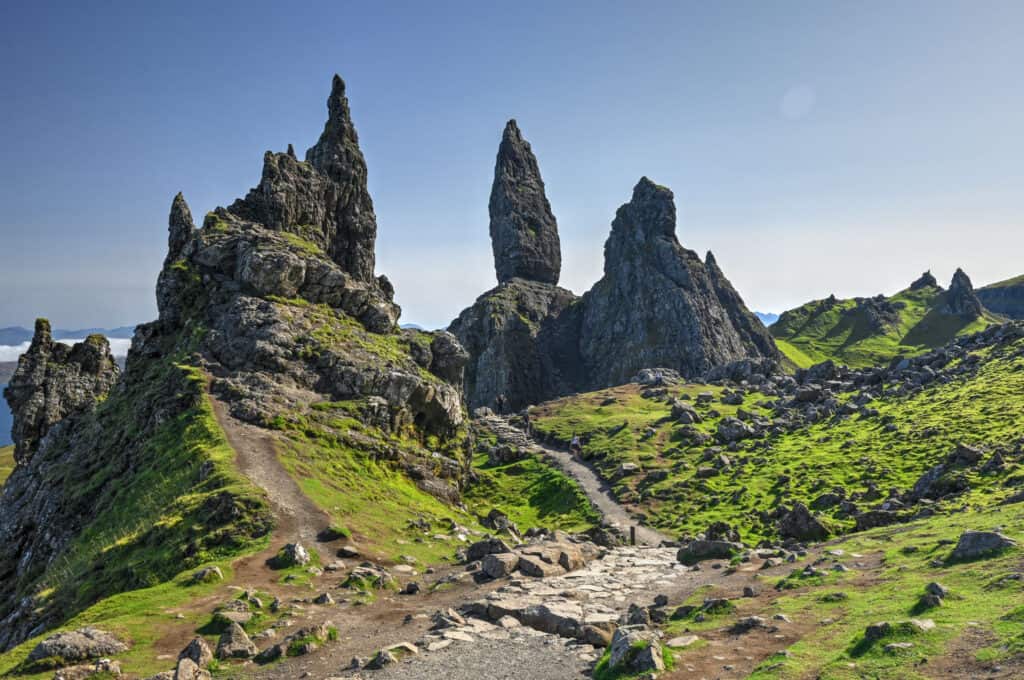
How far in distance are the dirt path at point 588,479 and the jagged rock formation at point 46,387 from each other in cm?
7731

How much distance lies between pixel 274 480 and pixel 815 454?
80.7 metres

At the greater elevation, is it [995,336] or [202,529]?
[995,336]

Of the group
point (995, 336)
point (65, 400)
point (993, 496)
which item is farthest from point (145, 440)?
point (995, 336)

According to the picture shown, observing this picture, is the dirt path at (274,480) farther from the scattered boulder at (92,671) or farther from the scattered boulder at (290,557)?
the scattered boulder at (92,671)

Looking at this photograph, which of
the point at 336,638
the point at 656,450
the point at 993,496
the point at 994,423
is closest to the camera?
the point at 336,638

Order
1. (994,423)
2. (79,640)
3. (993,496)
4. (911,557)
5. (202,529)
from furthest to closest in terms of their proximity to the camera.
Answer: (994,423), (993,496), (202,529), (911,557), (79,640)

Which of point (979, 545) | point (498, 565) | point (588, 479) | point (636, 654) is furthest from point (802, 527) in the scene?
point (588, 479)

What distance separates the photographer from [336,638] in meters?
27.3

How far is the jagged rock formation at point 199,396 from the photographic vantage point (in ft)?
134

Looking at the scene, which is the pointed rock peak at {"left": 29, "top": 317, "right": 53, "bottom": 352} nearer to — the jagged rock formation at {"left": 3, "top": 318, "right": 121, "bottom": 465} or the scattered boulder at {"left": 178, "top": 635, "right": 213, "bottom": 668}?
the jagged rock formation at {"left": 3, "top": 318, "right": 121, "bottom": 465}

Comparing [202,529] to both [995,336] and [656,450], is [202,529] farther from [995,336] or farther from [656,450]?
[995,336]

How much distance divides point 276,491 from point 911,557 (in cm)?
4397

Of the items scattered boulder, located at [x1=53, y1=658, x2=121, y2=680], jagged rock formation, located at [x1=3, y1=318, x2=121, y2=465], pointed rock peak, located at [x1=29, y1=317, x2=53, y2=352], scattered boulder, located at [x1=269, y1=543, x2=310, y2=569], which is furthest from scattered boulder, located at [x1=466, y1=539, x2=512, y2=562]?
pointed rock peak, located at [x1=29, y1=317, x2=53, y2=352]

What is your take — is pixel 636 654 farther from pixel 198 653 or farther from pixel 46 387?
pixel 46 387
